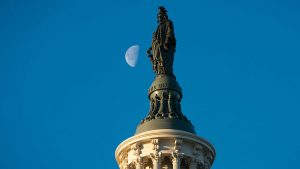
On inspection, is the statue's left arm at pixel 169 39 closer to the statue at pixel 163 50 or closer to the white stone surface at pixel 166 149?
the statue at pixel 163 50

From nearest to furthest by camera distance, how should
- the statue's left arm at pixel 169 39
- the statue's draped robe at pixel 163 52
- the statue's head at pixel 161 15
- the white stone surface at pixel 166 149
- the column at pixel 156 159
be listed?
the column at pixel 156 159, the white stone surface at pixel 166 149, the statue's draped robe at pixel 163 52, the statue's left arm at pixel 169 39, the statue's head at pixel 161 15

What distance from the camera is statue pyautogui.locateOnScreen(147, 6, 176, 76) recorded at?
44.8 metres

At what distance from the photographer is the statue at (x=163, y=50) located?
147 ft

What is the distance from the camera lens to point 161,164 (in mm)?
39781

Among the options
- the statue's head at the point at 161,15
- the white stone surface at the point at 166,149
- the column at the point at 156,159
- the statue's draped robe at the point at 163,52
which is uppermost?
the statue's head at the point at 161,15

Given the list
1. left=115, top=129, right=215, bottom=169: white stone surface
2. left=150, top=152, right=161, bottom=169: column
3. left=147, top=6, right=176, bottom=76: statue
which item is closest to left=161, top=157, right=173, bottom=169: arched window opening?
left=115, top=129, right=215, bottom=169: white stone surface

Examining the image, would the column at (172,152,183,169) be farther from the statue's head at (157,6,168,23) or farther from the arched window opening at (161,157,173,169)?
the statue's head at (157,6,168,23)

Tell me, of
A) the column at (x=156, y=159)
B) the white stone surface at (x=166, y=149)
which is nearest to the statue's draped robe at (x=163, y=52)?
the white stone surface at (x=166, y=149)

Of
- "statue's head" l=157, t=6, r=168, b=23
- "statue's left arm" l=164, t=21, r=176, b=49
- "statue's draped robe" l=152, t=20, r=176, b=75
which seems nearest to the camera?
"statue's draped robe" l=152, t=20, r=176, b=75

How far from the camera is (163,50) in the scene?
45125 millimetres

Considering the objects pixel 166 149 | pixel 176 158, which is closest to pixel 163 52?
pixel 166 149

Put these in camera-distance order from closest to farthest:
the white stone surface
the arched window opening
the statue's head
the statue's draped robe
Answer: the white stone surface < the arched window opening < the statue's draped robe < the statue's head

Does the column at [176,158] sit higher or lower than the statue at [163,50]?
lower

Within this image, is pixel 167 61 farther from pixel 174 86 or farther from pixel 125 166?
pixel 125 166
